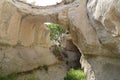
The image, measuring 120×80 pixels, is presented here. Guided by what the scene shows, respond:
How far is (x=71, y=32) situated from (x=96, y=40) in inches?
53.9

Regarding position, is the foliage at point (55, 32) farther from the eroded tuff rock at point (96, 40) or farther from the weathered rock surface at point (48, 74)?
the eroded tuff rock at point (96, 40)

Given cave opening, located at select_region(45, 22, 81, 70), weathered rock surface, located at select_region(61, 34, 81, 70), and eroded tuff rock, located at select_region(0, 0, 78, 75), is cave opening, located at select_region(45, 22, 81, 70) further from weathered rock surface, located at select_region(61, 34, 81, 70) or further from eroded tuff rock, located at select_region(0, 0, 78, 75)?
eroded tuff rock, located at select_region(0, 0, 78, 75)

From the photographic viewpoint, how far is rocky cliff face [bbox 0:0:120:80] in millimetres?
5910

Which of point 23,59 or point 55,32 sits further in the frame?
point 55,32

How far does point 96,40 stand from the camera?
265 inches

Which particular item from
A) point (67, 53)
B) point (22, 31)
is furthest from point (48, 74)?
point (67, 53)

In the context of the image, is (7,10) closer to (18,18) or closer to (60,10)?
(18,18)

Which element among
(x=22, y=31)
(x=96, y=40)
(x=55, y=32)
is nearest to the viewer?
(x=96, y=40)

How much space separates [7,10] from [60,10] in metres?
1.72

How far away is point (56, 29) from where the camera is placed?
17.5 meters

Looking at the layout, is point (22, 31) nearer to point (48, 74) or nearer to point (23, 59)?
point (23, 59)

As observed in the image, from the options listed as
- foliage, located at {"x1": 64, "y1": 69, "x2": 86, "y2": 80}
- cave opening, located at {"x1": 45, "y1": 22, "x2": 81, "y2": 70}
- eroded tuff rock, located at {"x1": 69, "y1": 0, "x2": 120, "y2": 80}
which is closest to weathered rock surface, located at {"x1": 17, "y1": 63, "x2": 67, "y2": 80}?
foliage, located at {"x1": 64, "y1": 69, "x2": 86, "y2": 80}

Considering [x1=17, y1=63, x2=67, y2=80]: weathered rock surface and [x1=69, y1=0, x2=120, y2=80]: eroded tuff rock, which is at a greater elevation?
[x1=69, y1=0, x2=120, y2=80]: eroded tuff rock

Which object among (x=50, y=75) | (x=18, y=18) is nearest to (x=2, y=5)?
(x=18, y=18)
